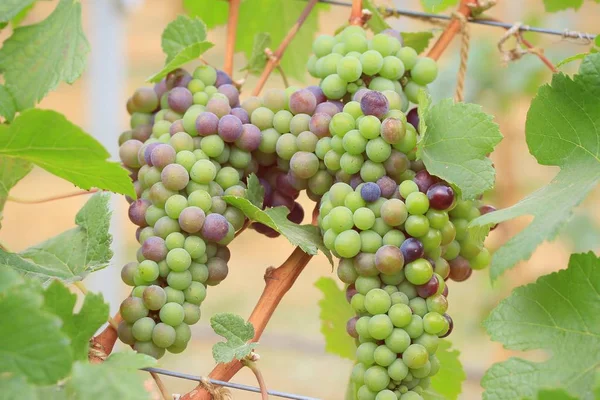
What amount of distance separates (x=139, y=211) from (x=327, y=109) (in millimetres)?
173

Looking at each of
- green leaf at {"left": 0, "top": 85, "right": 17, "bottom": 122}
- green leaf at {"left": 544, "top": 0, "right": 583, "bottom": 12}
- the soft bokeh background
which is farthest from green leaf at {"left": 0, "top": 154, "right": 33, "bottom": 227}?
green leaf at {"left": 544, "top": 0, "right": 583, "bottom": 12}

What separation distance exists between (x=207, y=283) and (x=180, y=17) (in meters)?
0.27

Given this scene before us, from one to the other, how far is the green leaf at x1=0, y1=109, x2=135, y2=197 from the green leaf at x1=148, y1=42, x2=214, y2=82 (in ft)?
0.50

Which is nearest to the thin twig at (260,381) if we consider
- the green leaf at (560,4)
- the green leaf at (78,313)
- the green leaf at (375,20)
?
the green leaf at (78,313)

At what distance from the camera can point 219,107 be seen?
0.60 m

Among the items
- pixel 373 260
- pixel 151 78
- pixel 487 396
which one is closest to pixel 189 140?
pixel 151 78

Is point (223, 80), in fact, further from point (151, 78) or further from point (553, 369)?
point (553, 369)

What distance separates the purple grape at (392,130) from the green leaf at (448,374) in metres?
0.26

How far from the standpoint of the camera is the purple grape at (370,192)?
0.53 m

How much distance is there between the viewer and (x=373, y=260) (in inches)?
20.6

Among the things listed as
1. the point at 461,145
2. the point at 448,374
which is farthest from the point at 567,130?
the point at 448,374

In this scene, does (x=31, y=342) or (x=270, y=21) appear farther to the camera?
(x=270, y=21)

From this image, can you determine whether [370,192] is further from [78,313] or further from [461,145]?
[78,313]

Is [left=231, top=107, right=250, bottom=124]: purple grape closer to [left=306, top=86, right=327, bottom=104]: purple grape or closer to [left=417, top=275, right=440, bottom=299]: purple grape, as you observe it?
[left=306, top=86, right=327, bottom=104]: purple grape
